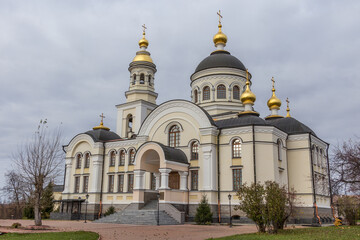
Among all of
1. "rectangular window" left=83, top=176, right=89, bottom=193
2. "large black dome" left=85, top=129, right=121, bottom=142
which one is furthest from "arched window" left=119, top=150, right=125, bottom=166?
"rectangular window" left=83, top=176, right=89, bottom=193

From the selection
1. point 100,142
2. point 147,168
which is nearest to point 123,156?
point 100,142

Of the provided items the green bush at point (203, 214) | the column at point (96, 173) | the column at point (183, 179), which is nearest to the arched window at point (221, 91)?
the column at point (183, 179)

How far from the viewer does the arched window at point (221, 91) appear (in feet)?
98.4

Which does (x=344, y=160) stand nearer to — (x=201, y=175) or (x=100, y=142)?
(x=201, y=175)

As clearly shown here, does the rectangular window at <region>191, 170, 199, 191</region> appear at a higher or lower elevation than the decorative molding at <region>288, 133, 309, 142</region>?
lower

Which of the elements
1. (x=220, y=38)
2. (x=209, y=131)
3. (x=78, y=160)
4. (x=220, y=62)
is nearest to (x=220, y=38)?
(x=220, y=38)

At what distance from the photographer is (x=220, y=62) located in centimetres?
3058

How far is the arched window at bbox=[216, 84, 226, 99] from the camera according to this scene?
98.4ft

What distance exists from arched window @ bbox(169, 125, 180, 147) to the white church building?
77 mm

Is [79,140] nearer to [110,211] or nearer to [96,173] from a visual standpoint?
[96,173]

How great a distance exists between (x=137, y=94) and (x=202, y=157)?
41.2ft

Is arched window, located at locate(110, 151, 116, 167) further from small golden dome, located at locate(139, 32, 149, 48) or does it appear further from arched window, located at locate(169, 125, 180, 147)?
small golden dome, located at locate(139, 32, 149, 48)

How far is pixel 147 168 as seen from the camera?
2495 cm

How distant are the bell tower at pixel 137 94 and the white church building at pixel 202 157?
2.21 feet
